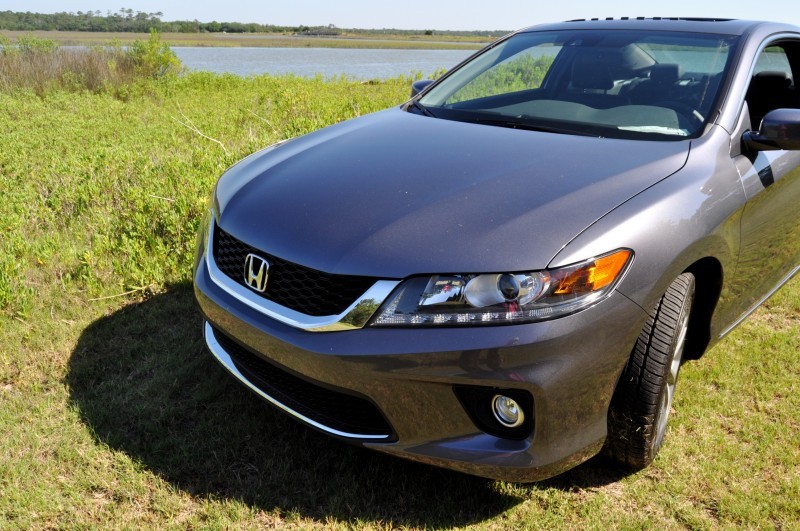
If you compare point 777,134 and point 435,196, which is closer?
point 435,196

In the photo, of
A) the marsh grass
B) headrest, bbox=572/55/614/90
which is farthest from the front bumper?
the marsh grass

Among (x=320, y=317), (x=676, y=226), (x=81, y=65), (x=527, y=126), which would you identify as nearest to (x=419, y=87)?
(x=527, y=126)

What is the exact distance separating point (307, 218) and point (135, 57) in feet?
50.9

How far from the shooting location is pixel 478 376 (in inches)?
76.6

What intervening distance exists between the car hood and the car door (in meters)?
0.44

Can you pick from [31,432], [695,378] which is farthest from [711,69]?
[31,432]

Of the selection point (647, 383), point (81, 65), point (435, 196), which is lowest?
point (81, 65)

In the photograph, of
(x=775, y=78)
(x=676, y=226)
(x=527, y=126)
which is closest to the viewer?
(x=676, y=226)

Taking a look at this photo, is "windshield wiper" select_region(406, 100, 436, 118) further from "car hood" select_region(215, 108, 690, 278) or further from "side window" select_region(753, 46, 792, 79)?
"side window" select_region(753, 46, 792, 79)

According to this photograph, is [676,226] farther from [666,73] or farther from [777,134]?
[666,73]

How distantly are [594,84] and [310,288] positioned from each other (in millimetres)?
1894

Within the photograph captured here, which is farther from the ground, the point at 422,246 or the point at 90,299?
the point at 422,246

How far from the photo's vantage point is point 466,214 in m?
2.20

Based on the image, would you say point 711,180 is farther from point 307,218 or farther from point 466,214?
point 307,218
